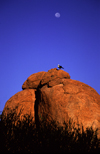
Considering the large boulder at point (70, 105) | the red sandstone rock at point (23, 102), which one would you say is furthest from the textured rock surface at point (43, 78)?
the large boulder at point (70, 105)

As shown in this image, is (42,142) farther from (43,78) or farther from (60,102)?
(43,78)

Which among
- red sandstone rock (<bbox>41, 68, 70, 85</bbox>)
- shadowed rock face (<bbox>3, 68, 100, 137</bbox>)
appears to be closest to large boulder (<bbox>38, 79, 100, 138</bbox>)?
shadowed rock face (<bbox>3, 68, 100, 137</bbox>)

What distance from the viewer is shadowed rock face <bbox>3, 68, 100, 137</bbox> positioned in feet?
23.7

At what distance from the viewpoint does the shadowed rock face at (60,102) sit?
23.7 feet

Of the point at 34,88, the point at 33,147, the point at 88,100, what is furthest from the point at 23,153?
the point at 34,88

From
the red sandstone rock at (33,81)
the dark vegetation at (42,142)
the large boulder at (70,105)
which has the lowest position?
the dark vegetation at (42,142)

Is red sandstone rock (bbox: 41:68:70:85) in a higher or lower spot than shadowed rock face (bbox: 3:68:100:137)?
higher

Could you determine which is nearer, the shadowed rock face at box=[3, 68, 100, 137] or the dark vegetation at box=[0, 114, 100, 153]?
the dark vegetation at box=[0, 114, 100, 153]

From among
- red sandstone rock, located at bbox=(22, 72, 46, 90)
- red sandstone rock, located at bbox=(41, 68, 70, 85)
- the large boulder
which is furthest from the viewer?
red sandstone rock, located at bbox=(22, 72, 46, 90)

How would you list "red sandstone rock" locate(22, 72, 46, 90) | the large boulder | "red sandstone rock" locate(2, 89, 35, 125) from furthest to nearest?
"red sandstone rock" locate(22, 72, 46, 90)
"red sandstone rock" locate(2, 89, 35, 125)
the large boulder

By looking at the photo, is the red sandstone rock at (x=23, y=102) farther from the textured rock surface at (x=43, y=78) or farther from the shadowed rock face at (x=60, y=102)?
the textured rock surface at (x=43, y=78)

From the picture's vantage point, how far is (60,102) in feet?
25.4

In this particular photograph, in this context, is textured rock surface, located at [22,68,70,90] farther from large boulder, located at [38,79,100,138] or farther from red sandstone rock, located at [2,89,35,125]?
large boulder, located at [38,79,100,138]

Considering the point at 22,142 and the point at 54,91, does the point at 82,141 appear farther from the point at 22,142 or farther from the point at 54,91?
the point at 54,91
